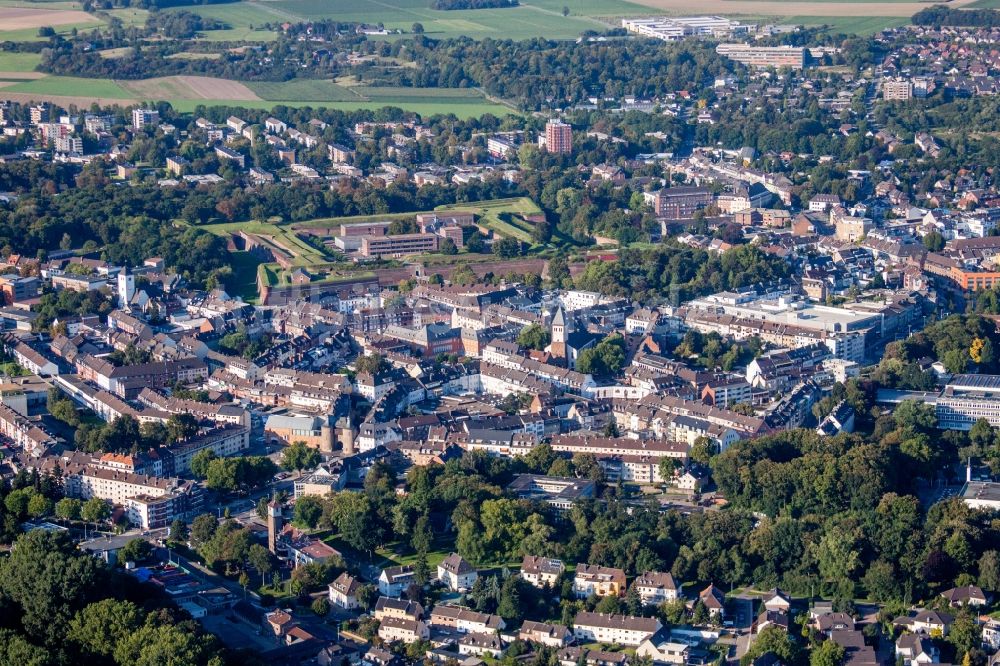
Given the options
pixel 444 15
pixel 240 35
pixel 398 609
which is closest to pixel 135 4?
pixel 240 35

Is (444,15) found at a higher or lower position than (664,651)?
higher

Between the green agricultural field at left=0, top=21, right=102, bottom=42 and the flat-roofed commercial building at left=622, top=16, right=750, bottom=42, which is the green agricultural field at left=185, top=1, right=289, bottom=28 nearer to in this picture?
the green agricultural field at left=0, top=21, right=102, bottom=42

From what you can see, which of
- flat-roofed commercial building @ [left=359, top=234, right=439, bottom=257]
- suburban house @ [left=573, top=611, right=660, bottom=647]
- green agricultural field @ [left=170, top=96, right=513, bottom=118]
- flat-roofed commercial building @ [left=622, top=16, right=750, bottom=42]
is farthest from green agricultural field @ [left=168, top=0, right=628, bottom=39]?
suburban house @ [left=573, top=611, right=660, bottom=647]

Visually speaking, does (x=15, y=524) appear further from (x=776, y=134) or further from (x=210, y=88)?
(x=210, y=88)

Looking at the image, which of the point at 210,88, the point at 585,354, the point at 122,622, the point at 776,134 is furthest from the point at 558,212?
the point at 122,622

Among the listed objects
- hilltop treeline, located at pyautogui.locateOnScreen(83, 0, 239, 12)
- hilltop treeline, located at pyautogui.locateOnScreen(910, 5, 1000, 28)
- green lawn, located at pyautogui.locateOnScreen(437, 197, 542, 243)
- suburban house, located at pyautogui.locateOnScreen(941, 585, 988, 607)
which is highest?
hilltop treeline, located at pyautogui.locateOnScreen(910, 5, 1000, 28)

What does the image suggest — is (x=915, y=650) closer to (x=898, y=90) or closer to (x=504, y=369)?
(x=504, y=369)
